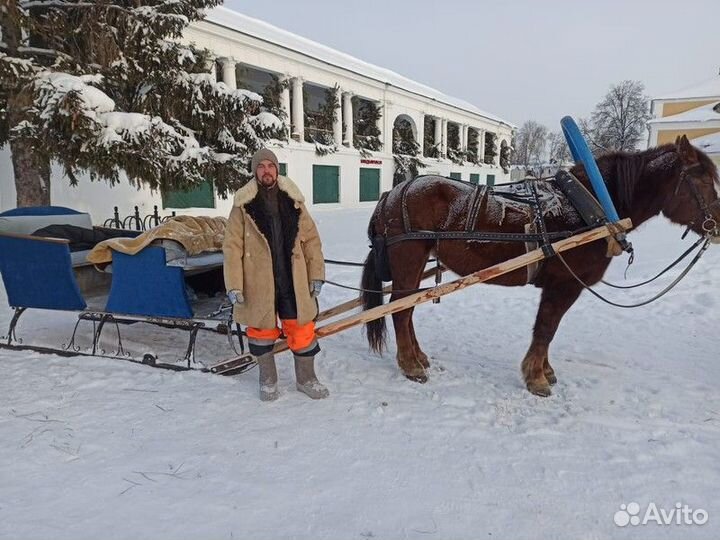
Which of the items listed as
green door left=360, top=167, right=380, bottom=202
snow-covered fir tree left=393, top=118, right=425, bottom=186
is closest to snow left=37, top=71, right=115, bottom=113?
green door left=360, top=167, right=380, bottom=202

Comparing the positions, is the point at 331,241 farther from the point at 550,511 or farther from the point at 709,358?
the point at 550,511

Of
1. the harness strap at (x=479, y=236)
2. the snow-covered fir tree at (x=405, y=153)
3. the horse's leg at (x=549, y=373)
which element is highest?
the snow-covered fir tree at (x=405, y=153)

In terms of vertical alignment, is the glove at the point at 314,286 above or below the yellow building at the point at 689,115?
below

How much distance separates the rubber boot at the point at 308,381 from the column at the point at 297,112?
18.1m

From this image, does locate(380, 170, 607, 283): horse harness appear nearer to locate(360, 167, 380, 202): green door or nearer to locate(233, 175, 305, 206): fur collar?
locate(233, 175, 305, 206): fur collar

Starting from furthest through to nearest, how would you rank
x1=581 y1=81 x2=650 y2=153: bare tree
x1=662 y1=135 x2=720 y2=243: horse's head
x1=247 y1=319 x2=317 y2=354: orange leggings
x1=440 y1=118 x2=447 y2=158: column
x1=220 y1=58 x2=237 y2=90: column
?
x1=581 y1=81 x2=650 y2=153: bare tree < x1=440 y1=118 x2=447 y2=158: column < x1=220 y1=58 x2=237 y2=90: column < x1=247 y1=319 x2=317 y2=354: orange leggings < x1=662 y1=135 x2=720 y2=243: horse's head

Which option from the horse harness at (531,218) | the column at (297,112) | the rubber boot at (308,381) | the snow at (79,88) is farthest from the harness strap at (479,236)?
the column at (297,112)

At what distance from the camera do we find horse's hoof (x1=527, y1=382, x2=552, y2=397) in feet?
10.5

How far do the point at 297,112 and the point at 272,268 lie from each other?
18299 mm

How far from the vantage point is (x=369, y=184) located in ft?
80.7

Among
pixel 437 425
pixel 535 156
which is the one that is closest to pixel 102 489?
pixel 437 425

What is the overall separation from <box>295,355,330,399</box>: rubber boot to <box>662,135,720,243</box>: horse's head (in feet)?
9.45

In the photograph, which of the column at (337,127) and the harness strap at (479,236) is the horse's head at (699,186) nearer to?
the harness strap at (479,236)

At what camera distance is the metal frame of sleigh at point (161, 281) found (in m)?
3.04
